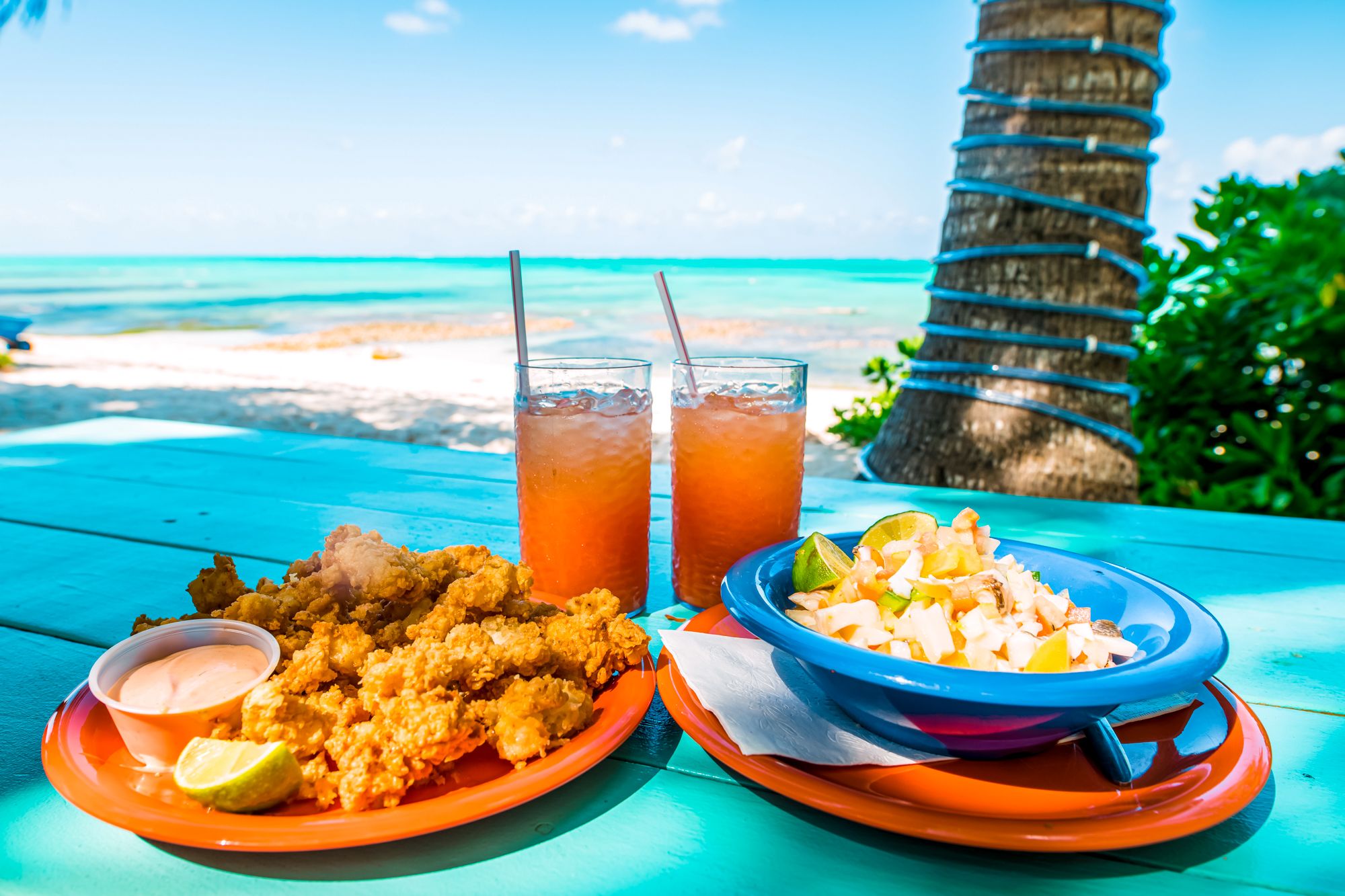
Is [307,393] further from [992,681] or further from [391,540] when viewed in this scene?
[992,681]

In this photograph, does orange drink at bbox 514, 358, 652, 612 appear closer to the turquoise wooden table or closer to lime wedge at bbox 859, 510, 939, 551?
the turquoise wooden table

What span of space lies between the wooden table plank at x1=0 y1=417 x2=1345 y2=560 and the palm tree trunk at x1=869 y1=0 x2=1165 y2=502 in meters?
0.94

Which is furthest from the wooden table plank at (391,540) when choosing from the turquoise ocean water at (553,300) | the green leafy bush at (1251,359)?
the turquoise ocean water at (553,300)

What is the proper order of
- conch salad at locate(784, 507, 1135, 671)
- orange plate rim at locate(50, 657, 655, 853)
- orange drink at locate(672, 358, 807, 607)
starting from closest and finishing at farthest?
orange plate rim at locate(50, 657, 655, 853), conch salad at locate(784, 507, 1135, 671), orange drink at locate(672, 358, 807, 607)

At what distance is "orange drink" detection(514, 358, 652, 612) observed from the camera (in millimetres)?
1170

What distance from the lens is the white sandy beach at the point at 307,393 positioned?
21.9 feet

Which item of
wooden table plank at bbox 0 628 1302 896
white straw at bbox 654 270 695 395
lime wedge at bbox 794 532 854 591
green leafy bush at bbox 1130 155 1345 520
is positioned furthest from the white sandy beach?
wooden table plank at bbox 0 628 1302 896

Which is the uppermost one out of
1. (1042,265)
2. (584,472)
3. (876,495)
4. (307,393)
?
(1042,265)

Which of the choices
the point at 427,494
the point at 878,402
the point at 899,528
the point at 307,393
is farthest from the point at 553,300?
the point at 899,528

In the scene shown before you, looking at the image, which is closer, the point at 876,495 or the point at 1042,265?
the point at 876,495

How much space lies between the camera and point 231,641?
847 mm

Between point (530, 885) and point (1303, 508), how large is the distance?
3574mm

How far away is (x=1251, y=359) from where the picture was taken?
3.56 meters

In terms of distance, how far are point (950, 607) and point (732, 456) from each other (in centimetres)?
45
